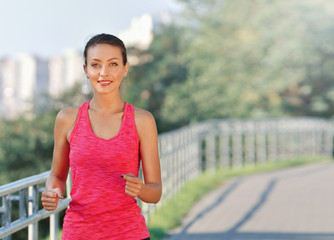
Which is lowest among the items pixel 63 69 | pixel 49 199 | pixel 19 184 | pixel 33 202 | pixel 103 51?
pixel 33 202

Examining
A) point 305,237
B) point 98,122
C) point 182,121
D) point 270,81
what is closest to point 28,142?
point 182,121

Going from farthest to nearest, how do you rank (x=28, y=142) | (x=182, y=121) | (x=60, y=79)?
(x=60, y=79), (x=182, y=121), (x=28, y=142)

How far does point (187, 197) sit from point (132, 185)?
869 centimetres

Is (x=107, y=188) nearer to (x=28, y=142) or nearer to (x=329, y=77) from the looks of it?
(x=28, y=142)

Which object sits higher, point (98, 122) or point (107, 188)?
point (98, 122)

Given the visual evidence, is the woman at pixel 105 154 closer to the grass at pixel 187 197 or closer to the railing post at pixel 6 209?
the railing post at pixel 6 209

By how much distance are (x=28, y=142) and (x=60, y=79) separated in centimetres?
9841

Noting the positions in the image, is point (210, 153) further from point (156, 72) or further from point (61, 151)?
point (61, 151)

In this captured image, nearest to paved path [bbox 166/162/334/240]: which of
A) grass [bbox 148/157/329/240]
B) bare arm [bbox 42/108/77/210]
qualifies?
grass [bbox 148/157/329/240]

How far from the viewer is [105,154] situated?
228 cm

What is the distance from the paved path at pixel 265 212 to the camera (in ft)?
25.0

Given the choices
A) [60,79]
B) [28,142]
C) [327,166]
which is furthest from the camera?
[60,79]

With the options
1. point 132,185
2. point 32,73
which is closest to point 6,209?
point 132,185

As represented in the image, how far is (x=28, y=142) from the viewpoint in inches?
1022
